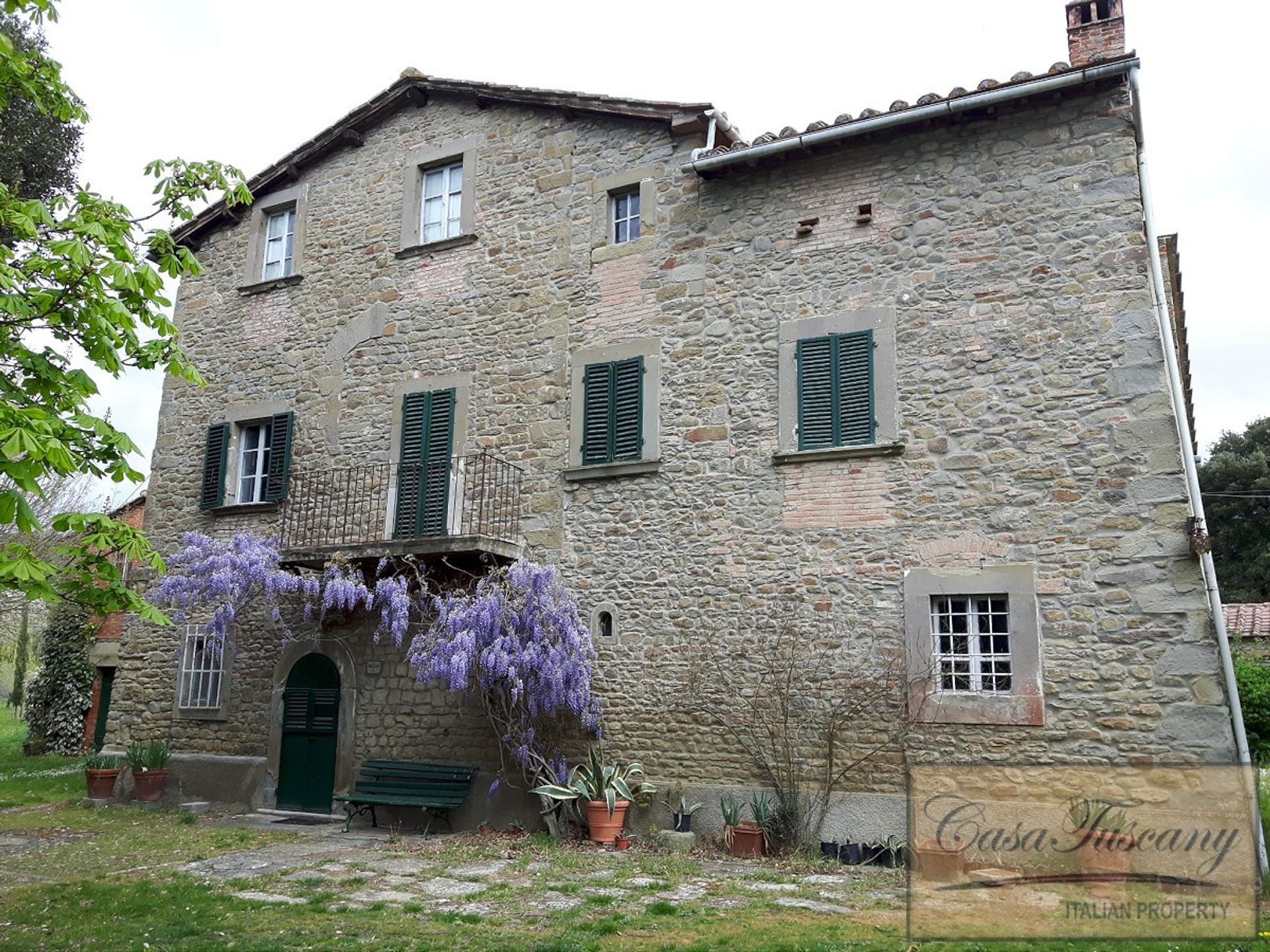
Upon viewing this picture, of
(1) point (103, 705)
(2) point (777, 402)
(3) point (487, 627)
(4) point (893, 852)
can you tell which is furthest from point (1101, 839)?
(1) point (103, 705)

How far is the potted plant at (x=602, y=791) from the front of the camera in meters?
8.98

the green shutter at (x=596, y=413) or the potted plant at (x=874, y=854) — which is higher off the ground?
the green shutter at (x=596, y=413)

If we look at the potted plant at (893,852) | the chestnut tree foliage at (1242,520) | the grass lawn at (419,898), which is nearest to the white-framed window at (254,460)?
the grass lawn at (419,898)

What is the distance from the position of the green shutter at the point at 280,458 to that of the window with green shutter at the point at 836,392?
6504mm

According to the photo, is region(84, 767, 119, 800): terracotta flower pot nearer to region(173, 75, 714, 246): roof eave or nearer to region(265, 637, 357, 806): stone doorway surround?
region(265, 637, 357, 806): stone doorway surround

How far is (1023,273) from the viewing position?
8.66 metres

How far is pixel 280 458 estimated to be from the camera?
40.6ft

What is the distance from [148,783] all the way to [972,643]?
31.3 feet

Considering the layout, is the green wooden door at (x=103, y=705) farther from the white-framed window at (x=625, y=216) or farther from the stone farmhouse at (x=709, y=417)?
the white-framed window at (x=625, y=216)

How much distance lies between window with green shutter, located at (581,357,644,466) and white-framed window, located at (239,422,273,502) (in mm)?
4639

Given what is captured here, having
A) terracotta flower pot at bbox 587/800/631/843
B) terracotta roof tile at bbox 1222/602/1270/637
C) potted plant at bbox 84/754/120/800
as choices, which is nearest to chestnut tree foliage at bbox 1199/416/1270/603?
terracotta roof tile at bbox 1222/602/1270/637

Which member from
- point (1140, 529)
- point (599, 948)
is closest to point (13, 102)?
point (599, 948)

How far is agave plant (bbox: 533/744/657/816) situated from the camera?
356 inches

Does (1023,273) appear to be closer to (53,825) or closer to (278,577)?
(278,577)
